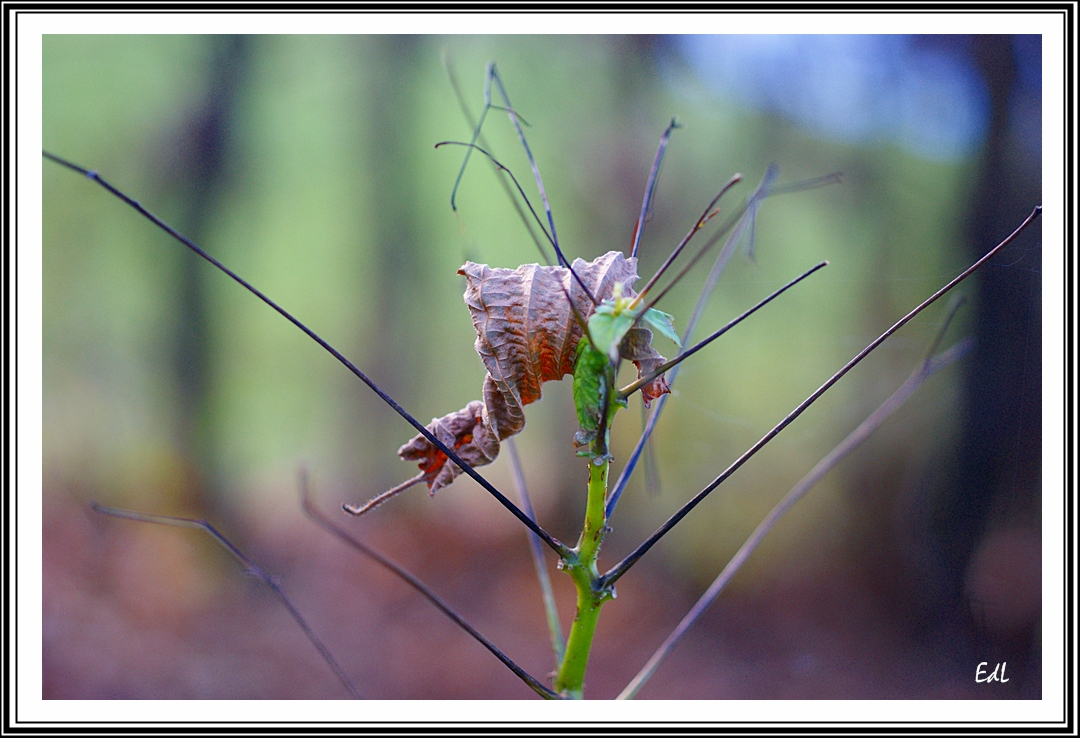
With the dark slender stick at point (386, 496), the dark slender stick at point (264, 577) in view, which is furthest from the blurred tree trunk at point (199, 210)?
the dark slender stick at point (386, 496)

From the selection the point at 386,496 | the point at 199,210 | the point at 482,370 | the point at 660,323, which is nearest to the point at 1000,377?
the point at 660,323

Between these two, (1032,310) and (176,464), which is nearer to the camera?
(1032,310)

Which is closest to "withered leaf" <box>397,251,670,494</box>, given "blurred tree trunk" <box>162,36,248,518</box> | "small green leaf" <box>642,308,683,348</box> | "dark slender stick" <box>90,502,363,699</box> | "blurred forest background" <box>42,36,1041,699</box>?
"small green leaf" <box>642,308,683,348</box>

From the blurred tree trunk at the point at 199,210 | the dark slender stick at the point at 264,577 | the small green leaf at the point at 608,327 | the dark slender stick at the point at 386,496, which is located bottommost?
the dark slender stick at the point at 264,577

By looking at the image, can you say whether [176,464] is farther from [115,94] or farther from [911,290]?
[911,290]

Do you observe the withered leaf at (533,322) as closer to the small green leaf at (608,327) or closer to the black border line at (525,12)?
the small green leaf at (608,327)

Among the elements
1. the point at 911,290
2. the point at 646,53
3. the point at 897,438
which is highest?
the point at 646,53

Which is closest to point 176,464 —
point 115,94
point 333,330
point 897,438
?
point 333,330
